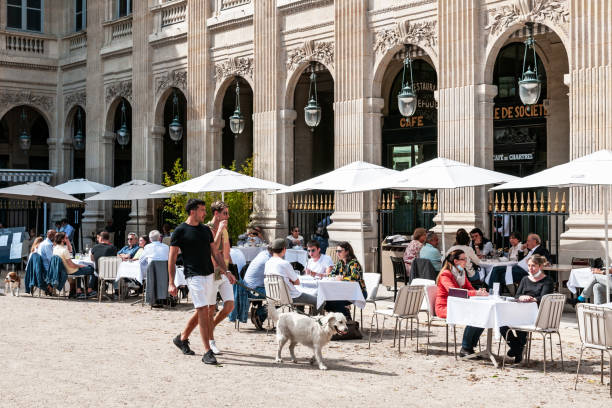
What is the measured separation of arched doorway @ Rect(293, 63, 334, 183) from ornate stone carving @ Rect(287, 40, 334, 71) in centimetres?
398

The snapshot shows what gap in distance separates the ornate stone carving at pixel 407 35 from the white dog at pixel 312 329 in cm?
976

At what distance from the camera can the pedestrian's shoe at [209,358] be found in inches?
359

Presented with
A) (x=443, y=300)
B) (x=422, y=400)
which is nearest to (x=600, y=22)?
(x=443, y=300)

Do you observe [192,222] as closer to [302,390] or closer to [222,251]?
[222,251]

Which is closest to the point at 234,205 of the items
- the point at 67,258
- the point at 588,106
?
the point at 67,258

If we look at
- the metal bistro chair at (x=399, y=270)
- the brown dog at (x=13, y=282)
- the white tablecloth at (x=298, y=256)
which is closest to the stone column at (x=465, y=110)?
the metal bistro chair at (x=399, y=270)

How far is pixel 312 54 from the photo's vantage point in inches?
789

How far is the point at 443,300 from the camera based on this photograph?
33.5 ft

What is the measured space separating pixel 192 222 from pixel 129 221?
16296 mm

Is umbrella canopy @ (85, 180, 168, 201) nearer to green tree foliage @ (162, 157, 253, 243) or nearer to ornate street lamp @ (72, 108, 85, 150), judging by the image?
green tree foliage @ (162, 157, 253, 243)

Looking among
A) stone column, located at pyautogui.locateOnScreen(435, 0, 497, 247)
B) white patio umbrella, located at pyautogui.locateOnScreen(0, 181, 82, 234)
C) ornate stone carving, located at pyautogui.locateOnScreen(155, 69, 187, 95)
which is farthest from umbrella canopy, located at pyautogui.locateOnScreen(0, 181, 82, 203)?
stone column, located at pyautogui.locateOnScreen(435, 0, 497, 247)

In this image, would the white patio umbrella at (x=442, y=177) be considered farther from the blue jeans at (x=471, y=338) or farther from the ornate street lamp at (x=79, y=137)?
the ornate street lamp at (x=79, y=137)

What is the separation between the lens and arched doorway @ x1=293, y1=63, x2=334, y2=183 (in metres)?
26.0

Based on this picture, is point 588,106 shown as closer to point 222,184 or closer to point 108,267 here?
point 222,184
